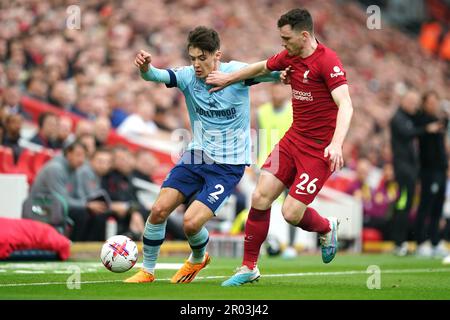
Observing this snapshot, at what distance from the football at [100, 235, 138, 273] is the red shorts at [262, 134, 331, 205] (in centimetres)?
139

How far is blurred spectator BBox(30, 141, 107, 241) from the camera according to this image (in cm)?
1373

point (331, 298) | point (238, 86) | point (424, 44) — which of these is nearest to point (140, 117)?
point (238, 86)

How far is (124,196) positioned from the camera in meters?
15.2

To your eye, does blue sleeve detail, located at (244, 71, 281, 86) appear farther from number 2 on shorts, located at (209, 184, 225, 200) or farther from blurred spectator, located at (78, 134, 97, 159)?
blurred spectator, located at (78, 134, 97, 159)

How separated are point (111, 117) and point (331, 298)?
1033 centimetres

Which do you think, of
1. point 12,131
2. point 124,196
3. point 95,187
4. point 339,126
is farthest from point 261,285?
point 124,196

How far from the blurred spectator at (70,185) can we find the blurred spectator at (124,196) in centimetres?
42

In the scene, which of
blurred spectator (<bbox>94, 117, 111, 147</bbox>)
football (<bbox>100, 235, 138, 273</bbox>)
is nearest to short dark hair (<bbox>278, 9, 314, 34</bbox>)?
football (<bbox>100, 235, 138, 273</bbox>)

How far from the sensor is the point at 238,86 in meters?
9.13

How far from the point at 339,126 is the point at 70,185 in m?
6.96

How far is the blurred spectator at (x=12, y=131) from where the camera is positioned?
13.8 meters

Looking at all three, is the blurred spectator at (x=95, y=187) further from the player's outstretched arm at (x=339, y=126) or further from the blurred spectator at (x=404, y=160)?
the player's outstretched arm at (x=339, y=126)
